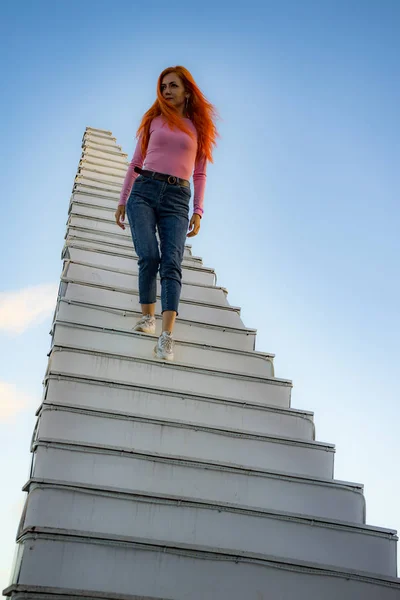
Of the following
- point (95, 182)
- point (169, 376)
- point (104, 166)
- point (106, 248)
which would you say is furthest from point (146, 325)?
point (104, 166)

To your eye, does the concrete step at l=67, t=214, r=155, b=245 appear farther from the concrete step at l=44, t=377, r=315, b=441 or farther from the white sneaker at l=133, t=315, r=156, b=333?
the concrete step at l=44, t=377, r=315, b=441

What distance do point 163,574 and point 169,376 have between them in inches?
38.4

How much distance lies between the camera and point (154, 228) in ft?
10.7

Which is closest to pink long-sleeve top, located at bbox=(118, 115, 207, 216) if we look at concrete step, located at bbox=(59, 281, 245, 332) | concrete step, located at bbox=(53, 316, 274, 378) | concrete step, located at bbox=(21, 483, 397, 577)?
concrete step, located at bbox=(59, 281, 245, 332)

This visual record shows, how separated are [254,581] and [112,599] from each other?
1.56ft

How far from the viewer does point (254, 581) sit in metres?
2.12

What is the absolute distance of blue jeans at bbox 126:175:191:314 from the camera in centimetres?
318

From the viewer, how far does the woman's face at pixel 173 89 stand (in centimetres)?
342

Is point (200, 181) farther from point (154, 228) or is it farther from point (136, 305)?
point (136, 305)

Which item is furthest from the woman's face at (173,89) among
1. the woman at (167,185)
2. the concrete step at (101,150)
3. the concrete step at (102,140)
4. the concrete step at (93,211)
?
the concrete step at (102,140)

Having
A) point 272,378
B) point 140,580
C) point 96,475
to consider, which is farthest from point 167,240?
point 140,580

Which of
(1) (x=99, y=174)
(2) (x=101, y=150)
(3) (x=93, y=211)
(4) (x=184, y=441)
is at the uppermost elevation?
(2) (x=101, y=150)

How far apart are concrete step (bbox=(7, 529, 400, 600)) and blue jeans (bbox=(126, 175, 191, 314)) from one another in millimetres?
1327

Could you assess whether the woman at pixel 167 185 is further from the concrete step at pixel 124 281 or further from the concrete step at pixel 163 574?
the concrete step at pixel 163 574
